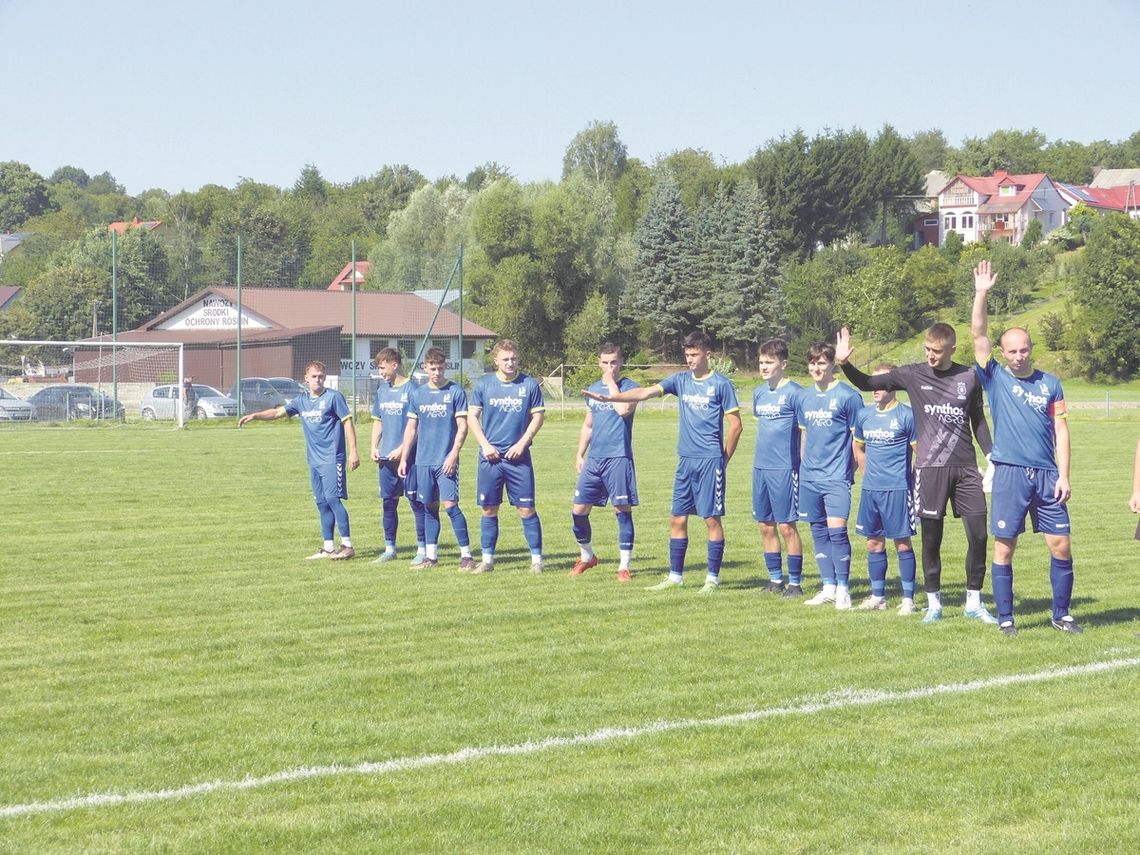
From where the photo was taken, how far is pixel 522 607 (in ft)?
33.3

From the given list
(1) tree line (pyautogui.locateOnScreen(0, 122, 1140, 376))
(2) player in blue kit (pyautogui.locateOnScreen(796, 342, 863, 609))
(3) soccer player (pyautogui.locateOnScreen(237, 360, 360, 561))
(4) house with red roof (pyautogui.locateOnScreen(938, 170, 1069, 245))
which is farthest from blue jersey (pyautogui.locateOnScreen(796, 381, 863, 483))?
(4) house with red roof (pyautogui.locateOnScreen(938, 170, 1069, 245))

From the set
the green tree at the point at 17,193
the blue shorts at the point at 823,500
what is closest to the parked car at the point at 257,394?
the blue shorts at the point at 823,500

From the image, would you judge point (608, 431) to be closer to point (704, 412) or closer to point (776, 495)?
point (704, 412)

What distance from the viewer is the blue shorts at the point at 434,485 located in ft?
40.9

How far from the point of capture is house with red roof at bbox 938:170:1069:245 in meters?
112

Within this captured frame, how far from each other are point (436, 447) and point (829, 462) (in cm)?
396

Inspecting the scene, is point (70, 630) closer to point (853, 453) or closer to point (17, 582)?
point (17, 582)

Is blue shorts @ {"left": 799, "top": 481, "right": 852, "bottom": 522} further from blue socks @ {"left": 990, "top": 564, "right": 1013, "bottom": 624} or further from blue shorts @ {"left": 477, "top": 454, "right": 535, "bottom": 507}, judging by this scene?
blue shorts @ {"left": 477, "top": 454, "right": 535, "bottom": 507}

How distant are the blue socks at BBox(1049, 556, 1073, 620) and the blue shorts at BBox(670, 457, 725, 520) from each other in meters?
2.83

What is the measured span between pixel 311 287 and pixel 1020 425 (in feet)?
158

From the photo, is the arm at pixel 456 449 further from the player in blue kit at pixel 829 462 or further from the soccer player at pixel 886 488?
the soccer player at pixel 886 488

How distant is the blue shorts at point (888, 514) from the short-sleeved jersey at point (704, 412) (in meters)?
1.49

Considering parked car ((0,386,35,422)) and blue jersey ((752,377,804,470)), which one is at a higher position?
blue jersey ((752,377,804,470))

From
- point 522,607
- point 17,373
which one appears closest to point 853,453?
point 522,607
